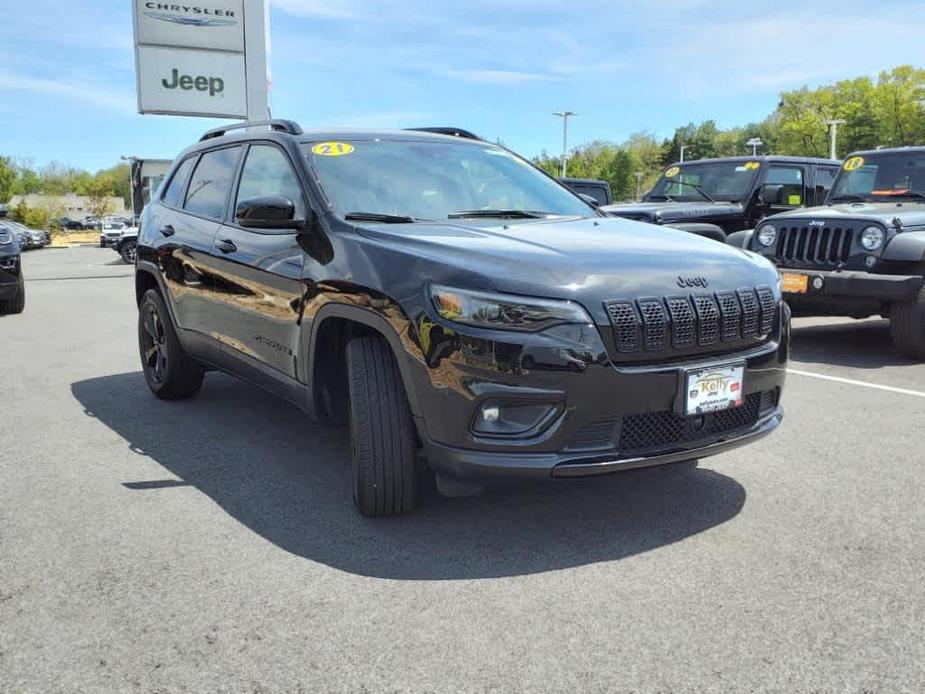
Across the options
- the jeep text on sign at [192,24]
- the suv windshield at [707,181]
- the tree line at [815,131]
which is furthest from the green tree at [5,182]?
the suv windshield at [707,181]

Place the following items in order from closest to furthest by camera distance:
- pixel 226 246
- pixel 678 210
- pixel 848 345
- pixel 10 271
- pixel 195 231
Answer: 1. pixel 226 246
2. pixel 195 231
3. pixel 848 345
4. pixel 678 210
5. pixel 10 271

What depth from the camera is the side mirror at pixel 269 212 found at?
3.79m

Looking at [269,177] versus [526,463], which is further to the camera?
A: [269,177]

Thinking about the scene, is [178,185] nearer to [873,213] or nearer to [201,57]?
[873,213]

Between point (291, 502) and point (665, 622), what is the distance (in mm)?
1818

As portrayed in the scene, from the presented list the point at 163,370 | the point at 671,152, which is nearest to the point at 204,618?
the point at 163,370

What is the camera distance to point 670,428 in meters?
3.27

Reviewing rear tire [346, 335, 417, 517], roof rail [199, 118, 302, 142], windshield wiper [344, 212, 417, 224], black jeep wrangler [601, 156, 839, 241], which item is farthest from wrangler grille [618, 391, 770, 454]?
black jeep wrangler [601, 156, 839, 241]

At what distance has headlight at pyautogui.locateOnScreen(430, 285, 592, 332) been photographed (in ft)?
9.98

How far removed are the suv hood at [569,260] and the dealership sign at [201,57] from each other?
25.0 m

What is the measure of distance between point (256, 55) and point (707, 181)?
1959 cm

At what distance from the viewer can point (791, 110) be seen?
74562mm

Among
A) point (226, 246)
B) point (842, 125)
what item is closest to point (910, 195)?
point (226, 246)

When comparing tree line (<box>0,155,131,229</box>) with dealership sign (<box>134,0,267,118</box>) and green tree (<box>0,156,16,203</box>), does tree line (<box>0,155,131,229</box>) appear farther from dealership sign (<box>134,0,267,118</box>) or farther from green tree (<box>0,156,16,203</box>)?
dealership sign (<box>134,0,267,118</box>)
